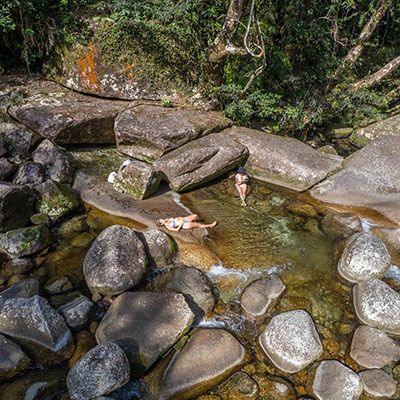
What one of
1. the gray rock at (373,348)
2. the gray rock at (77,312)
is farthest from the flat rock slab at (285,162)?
the gray rock at (77,312)

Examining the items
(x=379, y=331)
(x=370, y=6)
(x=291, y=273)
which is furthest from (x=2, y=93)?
(x=370, y=6)

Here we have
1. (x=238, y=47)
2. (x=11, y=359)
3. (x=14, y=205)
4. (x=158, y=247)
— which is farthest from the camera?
(x=238, y=47)

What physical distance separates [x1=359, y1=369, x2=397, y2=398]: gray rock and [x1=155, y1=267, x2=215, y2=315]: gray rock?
2.04m

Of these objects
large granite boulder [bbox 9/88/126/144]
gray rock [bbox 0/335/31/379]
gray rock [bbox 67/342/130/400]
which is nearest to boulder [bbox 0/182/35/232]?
large granite boulder [bbox 9/88/126/144]

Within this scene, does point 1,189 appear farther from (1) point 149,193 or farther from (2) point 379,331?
(2) point 379,331

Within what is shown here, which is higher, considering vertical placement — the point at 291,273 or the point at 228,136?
the point at 228,136

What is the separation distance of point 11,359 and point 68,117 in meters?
5.23

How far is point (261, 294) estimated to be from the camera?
5.20 meters

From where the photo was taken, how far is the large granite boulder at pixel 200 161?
7.24 meters

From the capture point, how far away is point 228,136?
830 centimetres

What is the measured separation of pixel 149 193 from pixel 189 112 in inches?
105

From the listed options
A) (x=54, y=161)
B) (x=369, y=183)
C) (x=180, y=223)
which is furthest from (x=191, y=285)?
(x=369, y=183)

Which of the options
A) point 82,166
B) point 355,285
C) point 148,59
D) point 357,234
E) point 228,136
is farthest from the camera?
point 148,59

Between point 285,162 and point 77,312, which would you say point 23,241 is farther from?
point 285,162
